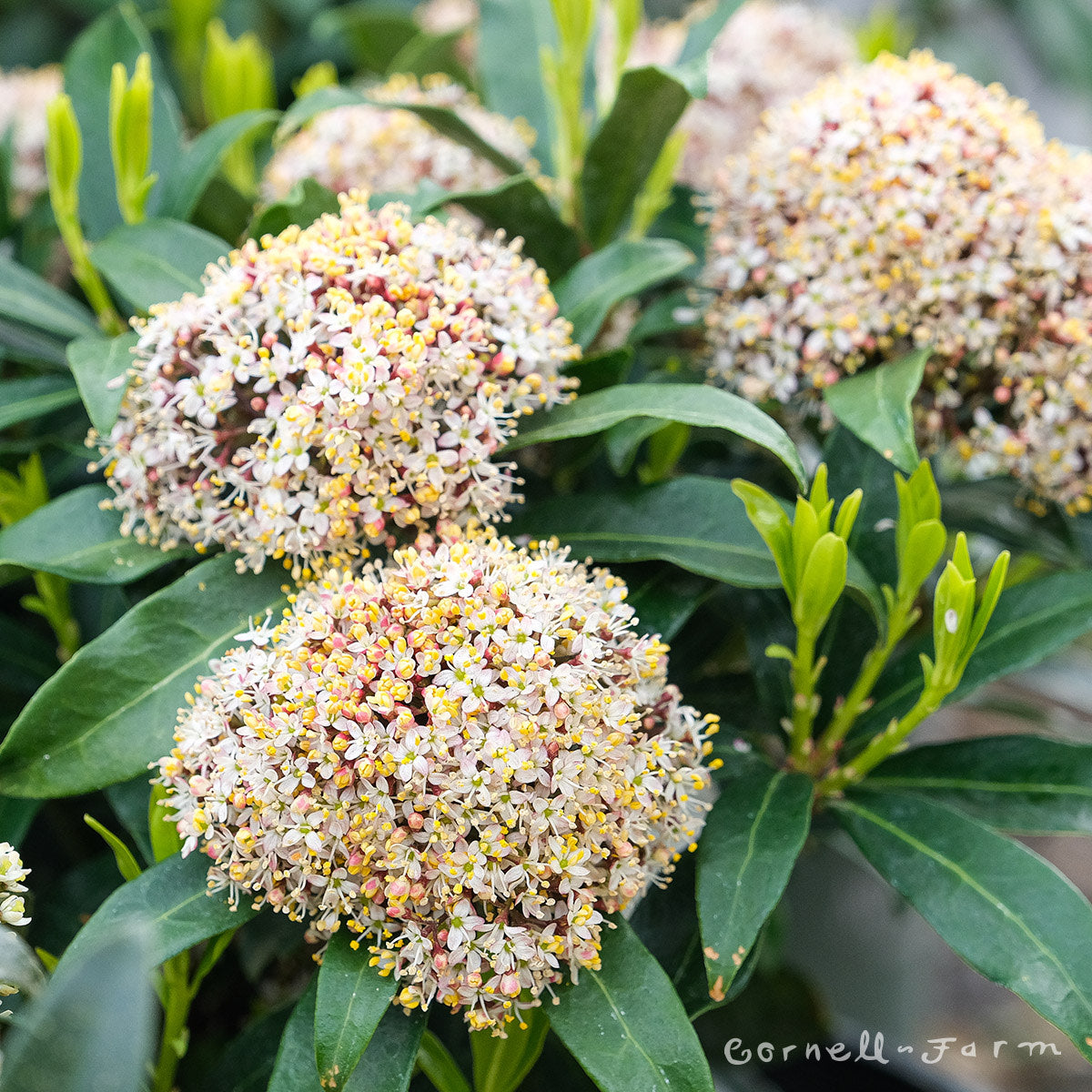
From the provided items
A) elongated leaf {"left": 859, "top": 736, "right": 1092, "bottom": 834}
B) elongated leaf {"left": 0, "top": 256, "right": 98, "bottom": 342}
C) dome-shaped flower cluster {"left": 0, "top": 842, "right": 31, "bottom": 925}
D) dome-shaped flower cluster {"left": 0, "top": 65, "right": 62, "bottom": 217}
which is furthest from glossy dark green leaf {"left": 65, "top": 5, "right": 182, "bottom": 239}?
elongated leaf {"left": 859, "top": 736, "right": 1092, "bottom": 834}

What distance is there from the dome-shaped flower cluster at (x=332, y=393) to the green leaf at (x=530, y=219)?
7.1 inches

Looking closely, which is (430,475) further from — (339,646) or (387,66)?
(387,66)

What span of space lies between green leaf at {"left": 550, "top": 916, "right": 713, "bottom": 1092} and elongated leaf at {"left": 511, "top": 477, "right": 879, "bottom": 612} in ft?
0.96

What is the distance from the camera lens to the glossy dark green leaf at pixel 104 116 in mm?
1138

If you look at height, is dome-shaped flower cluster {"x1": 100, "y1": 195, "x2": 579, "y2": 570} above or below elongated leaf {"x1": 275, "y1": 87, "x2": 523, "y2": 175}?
below

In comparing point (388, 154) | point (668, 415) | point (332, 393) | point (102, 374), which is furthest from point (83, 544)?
point (388, 154)

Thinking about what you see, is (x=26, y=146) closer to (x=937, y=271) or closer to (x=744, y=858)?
(x=937, y=271)

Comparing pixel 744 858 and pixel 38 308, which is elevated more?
pixel 38 308

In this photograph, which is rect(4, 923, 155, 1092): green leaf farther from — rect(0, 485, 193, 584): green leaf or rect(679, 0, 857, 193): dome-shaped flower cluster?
rect(679, 0, 857, 193): dome-shaped flower cluster

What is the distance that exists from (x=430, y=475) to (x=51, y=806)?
0.66 meters

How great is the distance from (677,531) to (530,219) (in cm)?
41

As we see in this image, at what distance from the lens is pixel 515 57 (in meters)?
1.32

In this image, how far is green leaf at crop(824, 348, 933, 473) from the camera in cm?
82

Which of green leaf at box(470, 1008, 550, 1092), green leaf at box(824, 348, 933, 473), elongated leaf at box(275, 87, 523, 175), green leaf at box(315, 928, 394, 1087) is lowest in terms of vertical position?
green leaf at box(470, 1008, 550, 1092)
